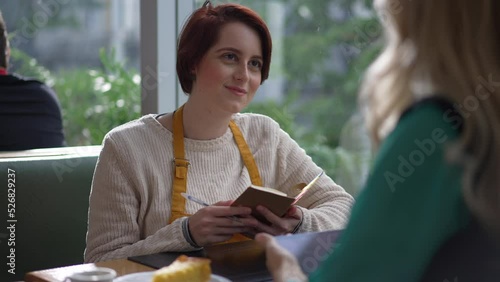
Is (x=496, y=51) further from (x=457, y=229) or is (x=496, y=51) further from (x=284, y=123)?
(x=284, y=123)

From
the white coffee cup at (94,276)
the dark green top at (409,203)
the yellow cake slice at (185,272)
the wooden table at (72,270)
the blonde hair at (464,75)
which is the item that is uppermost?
the blonde hair at (464,75)

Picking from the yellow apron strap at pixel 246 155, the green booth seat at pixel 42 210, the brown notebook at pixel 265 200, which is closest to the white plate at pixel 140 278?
the brown notebook at pixel 265 200

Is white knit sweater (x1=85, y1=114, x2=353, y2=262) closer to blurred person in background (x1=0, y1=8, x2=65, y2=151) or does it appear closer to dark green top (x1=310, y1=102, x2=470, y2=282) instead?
blurred person in background (x1=0, y1=8, x2=65, y2=151)

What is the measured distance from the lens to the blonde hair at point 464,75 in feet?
4.02

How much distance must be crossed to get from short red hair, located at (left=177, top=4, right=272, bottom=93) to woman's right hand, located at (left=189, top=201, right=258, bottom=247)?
0.65 meters

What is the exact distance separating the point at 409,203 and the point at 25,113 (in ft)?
9.53

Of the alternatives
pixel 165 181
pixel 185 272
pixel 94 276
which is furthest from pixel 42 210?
pixel 185 272

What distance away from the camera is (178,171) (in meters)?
2.77

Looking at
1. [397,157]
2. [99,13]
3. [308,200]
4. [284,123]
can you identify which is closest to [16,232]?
[308,200]

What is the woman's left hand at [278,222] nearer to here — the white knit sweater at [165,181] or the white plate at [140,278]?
the white knit sweater at [165,181]

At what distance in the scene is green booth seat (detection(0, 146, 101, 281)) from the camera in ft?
9.96

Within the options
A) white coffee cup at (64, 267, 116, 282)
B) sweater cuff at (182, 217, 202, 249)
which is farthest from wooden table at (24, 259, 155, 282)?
sweater cuff at (182, 217, 202, 249)

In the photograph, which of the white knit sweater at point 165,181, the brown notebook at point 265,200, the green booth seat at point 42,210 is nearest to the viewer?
the brown notebook at point 265,200

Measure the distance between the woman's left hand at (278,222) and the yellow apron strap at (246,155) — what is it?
335 mm
